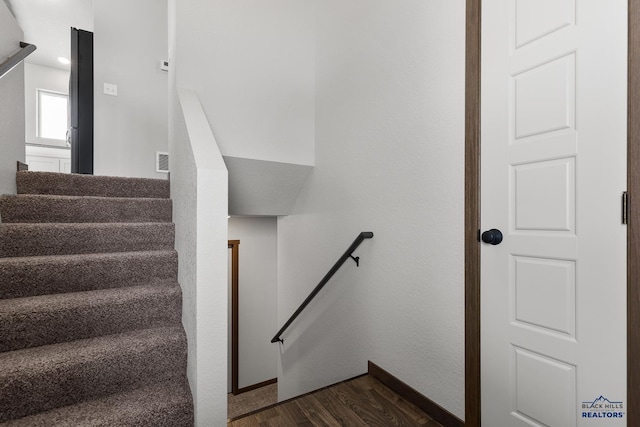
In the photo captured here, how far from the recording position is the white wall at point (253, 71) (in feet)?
7.53

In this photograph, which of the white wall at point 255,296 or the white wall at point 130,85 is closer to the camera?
the white wall at point 130,85

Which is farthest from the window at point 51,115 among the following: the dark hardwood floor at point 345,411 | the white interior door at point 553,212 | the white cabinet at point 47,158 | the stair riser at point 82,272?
the white interior door at point 553,212

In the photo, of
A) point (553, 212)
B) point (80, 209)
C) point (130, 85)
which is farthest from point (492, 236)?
point (130, 85)

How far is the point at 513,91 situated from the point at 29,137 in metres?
6.49

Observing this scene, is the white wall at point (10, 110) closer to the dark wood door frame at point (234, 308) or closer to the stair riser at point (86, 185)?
the stair riser at point (86, 185)

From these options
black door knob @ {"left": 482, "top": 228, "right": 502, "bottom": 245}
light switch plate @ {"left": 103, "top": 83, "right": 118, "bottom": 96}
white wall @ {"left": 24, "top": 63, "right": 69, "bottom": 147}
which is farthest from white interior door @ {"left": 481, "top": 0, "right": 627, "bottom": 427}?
white wall @ {"left": 24, "top": 63, "right": 69, "bottom": 147}

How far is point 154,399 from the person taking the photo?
4.35 feet

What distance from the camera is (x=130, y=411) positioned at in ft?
4.05

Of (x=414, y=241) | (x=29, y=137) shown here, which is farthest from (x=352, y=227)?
(x=29, y=137)

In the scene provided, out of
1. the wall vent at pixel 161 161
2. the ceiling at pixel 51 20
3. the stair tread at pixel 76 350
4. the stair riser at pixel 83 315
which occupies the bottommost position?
the stair tread at pixel 76 350

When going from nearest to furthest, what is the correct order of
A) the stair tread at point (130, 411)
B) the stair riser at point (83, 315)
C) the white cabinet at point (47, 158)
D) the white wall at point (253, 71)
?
the stair tread at point (130, 411)
the stair riser at point (83, 315)
the white wall at point (253, 71)
the white cabinet at point (47, 158)

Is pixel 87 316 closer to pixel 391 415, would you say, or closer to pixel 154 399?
pixel 154 399

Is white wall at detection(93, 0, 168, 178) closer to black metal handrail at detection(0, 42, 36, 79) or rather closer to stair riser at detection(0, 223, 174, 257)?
black metal handrail at detection(0, 42, 36, 79)

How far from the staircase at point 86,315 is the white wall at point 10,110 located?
0.37 ft
